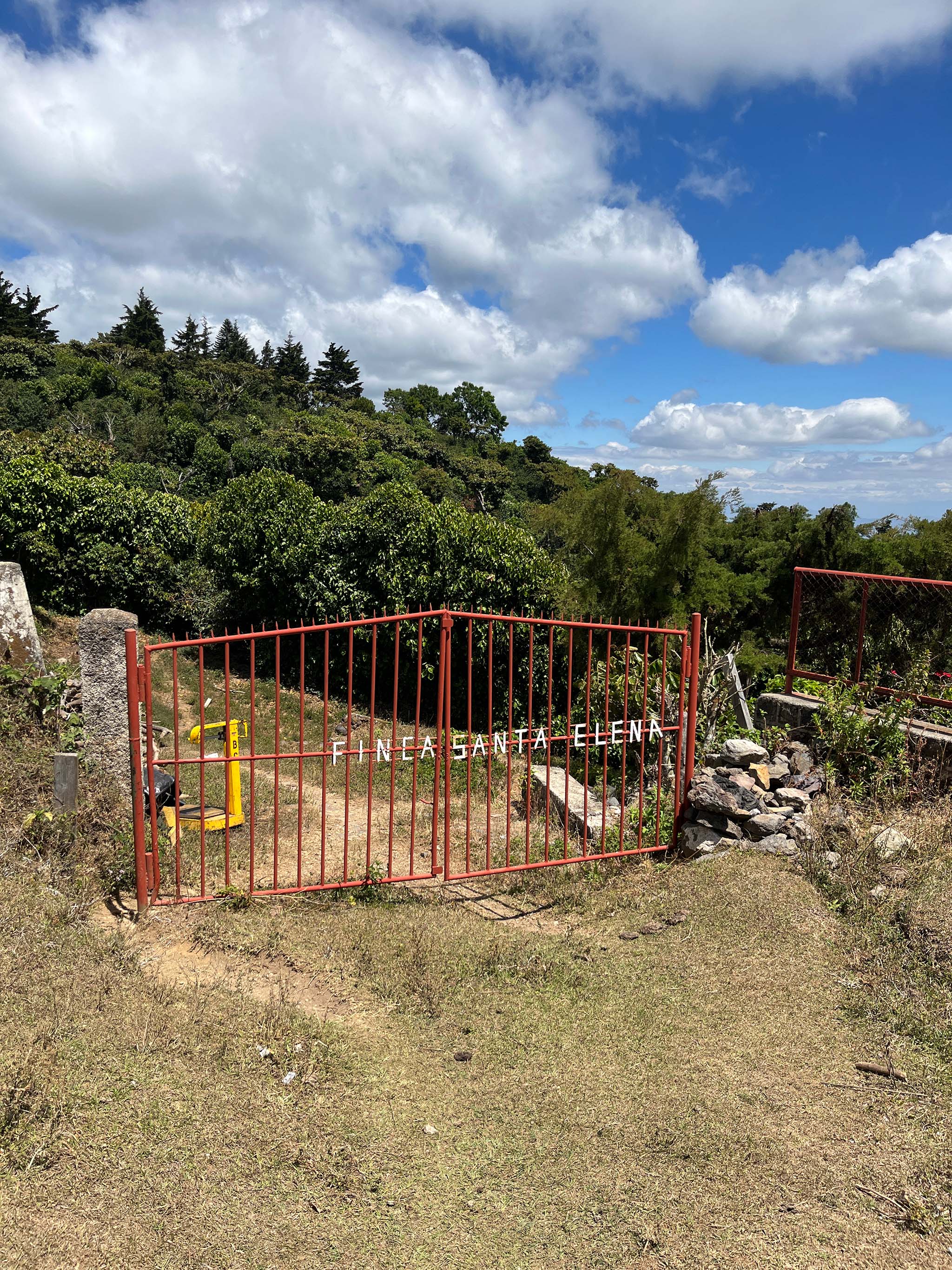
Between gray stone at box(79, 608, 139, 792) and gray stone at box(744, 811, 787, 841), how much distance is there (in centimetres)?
475

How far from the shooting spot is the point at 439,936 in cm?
485

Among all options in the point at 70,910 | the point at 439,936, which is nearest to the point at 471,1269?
the point at 439,936

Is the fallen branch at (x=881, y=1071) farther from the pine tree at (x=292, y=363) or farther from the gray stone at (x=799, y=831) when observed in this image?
the pine tree at (x=292, y=363)

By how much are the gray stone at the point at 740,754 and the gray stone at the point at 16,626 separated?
592 cm

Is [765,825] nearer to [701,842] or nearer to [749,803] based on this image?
[749,803]

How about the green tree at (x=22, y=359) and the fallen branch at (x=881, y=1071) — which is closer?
the fallen branch at (x=881, y=1071)

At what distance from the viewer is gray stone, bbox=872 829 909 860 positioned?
524cm

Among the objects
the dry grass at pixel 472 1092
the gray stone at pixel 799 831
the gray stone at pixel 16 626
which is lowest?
the dry grass at pixel 472 1092

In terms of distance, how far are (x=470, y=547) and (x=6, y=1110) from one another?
398 inches

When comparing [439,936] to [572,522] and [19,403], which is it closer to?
[572,522]

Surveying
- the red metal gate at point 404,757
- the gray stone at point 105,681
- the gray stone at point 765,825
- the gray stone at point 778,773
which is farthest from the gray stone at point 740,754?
the gray stone at point 105,681

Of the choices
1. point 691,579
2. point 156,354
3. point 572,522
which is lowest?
A: point 691,579

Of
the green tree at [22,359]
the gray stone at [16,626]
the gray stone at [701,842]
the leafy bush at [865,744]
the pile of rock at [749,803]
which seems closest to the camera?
the pile of rock at [749,803]

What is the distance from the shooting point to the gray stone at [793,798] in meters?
6.01
